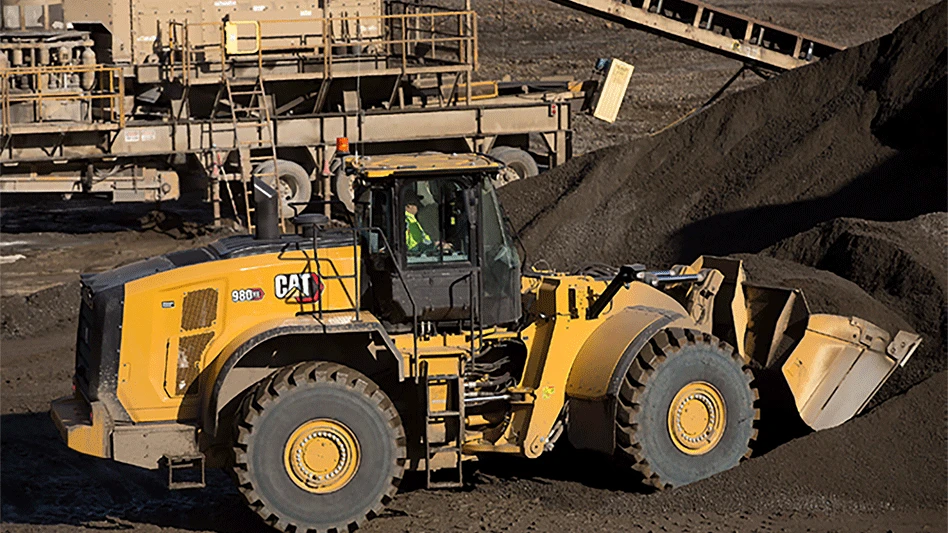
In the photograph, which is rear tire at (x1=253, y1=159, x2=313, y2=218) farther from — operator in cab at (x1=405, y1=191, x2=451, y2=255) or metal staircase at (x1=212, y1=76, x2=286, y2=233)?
operator in cab at (x1=405, y1=191, x2=451, y2=255)

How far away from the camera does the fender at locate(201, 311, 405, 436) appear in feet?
29.6

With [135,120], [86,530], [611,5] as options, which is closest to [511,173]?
[611,5]

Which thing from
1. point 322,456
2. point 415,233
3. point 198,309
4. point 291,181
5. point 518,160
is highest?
point 415,233

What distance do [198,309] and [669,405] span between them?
10.8 ft

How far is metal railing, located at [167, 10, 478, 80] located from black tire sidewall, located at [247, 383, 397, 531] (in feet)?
41.6

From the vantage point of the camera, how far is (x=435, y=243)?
377 inches

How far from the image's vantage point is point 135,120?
2144cm

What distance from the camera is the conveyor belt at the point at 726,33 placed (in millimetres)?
24547

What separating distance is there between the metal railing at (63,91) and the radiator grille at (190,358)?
11053 millimetres

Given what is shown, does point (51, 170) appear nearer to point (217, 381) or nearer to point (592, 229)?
point (592, 229)

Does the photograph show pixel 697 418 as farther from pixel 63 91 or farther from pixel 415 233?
pixel 63 91

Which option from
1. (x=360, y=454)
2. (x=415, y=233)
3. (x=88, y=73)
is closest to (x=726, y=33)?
(x=88, y=73)

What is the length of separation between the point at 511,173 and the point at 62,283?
7169 millimetres

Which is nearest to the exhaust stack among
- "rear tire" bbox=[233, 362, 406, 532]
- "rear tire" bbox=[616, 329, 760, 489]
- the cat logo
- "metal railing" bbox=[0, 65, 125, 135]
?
the cat logo
